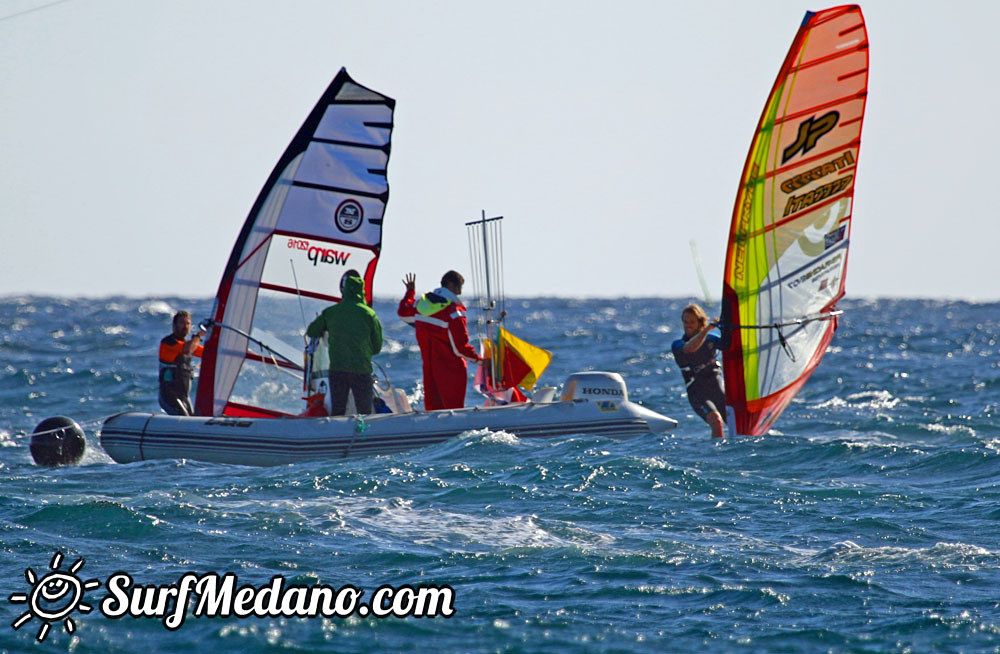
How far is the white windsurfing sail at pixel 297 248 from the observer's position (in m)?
11.0

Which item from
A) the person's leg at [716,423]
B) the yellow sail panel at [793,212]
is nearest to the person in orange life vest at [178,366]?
the person's leg at [716,423]

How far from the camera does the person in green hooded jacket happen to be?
32.7 ft

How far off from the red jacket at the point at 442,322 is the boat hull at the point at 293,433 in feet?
1.84

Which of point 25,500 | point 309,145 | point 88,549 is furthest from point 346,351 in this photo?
point 88,549

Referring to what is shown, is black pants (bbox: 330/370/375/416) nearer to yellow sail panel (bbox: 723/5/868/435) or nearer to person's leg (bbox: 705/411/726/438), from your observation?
person's leg (bbox: 705/411/726/438)

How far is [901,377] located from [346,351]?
11.6 metres

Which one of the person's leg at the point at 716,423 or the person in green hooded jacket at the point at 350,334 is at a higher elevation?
the person in green hooded jacket at the point at 350,334

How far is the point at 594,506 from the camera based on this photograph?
8016 millimetres

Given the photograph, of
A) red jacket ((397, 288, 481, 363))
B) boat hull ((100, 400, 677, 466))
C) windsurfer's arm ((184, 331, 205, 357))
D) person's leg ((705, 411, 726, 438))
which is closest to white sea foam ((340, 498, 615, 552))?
boat hull ((100, 400, 677, 466))

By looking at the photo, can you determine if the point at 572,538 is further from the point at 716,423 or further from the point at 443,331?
the point at 716,423

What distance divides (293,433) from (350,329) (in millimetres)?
971

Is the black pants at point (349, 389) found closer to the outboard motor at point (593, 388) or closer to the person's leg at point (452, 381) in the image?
the person's leg at point (452, 381)

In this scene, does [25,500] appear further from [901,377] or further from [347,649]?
[901,377]

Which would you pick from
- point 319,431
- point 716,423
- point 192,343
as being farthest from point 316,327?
point 716,423
